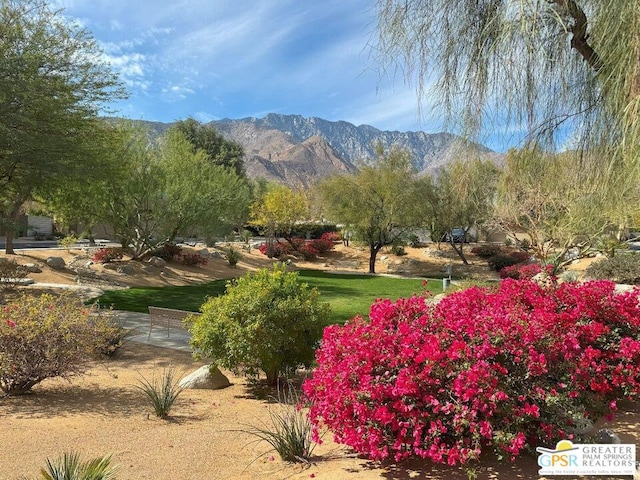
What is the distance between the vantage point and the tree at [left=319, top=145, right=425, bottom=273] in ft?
91.1

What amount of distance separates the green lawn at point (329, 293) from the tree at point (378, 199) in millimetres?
3326

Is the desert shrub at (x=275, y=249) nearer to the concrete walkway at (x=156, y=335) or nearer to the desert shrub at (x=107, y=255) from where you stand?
the desert shrub at (x=107, y=255)

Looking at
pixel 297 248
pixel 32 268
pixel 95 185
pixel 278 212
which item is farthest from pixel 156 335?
pixel 297 248

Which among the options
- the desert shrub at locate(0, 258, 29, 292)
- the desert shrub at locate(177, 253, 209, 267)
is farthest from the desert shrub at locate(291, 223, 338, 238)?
the desert shrub at locate(0, 258, 29, 292)

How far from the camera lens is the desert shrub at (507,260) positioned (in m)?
29.8

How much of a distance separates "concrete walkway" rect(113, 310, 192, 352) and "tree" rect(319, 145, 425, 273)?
17.7 meters

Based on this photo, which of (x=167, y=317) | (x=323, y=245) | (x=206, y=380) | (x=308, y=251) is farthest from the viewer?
(x=323, y=245)

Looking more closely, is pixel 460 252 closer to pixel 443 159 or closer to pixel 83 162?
pixel 83 162

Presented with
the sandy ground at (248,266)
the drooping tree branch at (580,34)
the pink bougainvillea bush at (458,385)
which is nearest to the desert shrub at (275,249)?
the sandy ground at (248,266)

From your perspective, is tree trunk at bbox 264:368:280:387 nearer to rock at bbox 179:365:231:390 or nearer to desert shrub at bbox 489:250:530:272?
rock at bbox 179:365:231:390

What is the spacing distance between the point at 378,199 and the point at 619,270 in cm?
1373

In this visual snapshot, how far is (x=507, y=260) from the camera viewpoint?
2984 centimetres

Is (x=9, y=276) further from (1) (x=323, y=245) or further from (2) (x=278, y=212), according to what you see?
(1) (x=323, y=245)

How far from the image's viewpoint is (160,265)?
22.8 metres
